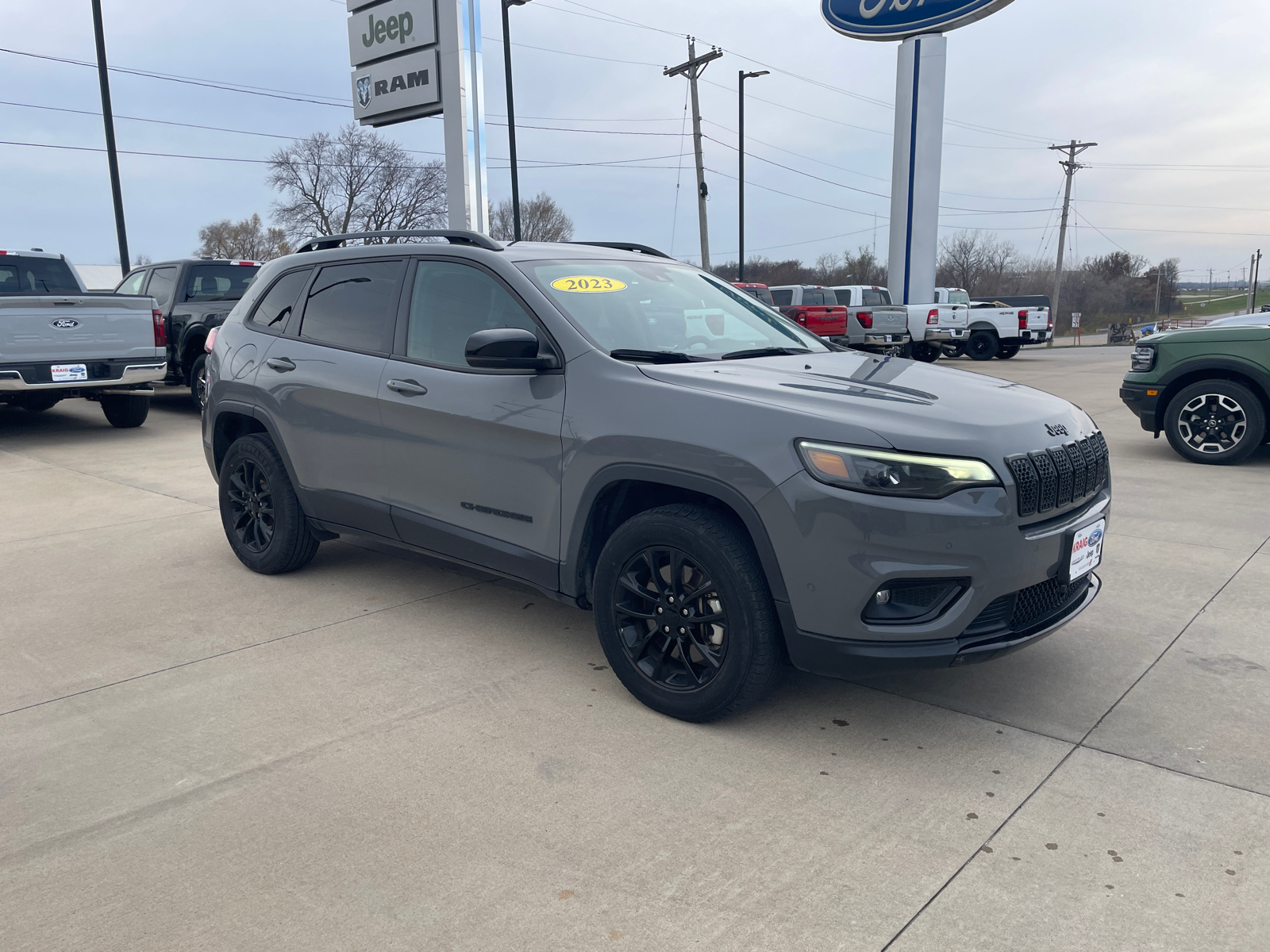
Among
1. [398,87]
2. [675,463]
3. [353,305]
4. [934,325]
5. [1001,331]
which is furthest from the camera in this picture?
[1001,331]

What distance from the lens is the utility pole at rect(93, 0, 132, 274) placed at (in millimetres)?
19188

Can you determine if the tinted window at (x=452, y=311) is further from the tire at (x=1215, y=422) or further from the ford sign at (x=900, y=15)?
the ford sign at (x=900, y=15)

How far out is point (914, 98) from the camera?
21906mm

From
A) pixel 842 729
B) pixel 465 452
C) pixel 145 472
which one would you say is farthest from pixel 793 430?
pixel 145 472

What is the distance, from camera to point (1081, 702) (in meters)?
3.54

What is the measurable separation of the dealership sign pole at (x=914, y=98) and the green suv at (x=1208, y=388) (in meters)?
15.0

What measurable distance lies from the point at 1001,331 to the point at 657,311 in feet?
74.9

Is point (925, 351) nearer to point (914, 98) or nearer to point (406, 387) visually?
point (914, 98)

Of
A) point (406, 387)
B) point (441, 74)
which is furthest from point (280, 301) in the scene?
point (441, 74)

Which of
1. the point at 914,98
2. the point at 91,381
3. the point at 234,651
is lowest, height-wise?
the point at 234,651

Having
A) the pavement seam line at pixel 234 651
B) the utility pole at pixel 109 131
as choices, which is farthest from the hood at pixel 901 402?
the utility pole at pixel 109 131

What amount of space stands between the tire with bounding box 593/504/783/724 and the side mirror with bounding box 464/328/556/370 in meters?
0.74

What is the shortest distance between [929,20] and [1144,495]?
58.5 ft

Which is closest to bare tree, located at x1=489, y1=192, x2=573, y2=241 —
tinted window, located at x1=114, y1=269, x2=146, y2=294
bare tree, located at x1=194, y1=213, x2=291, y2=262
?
bare tree, located at x1=194, y1=213, x2=291, y2=262
